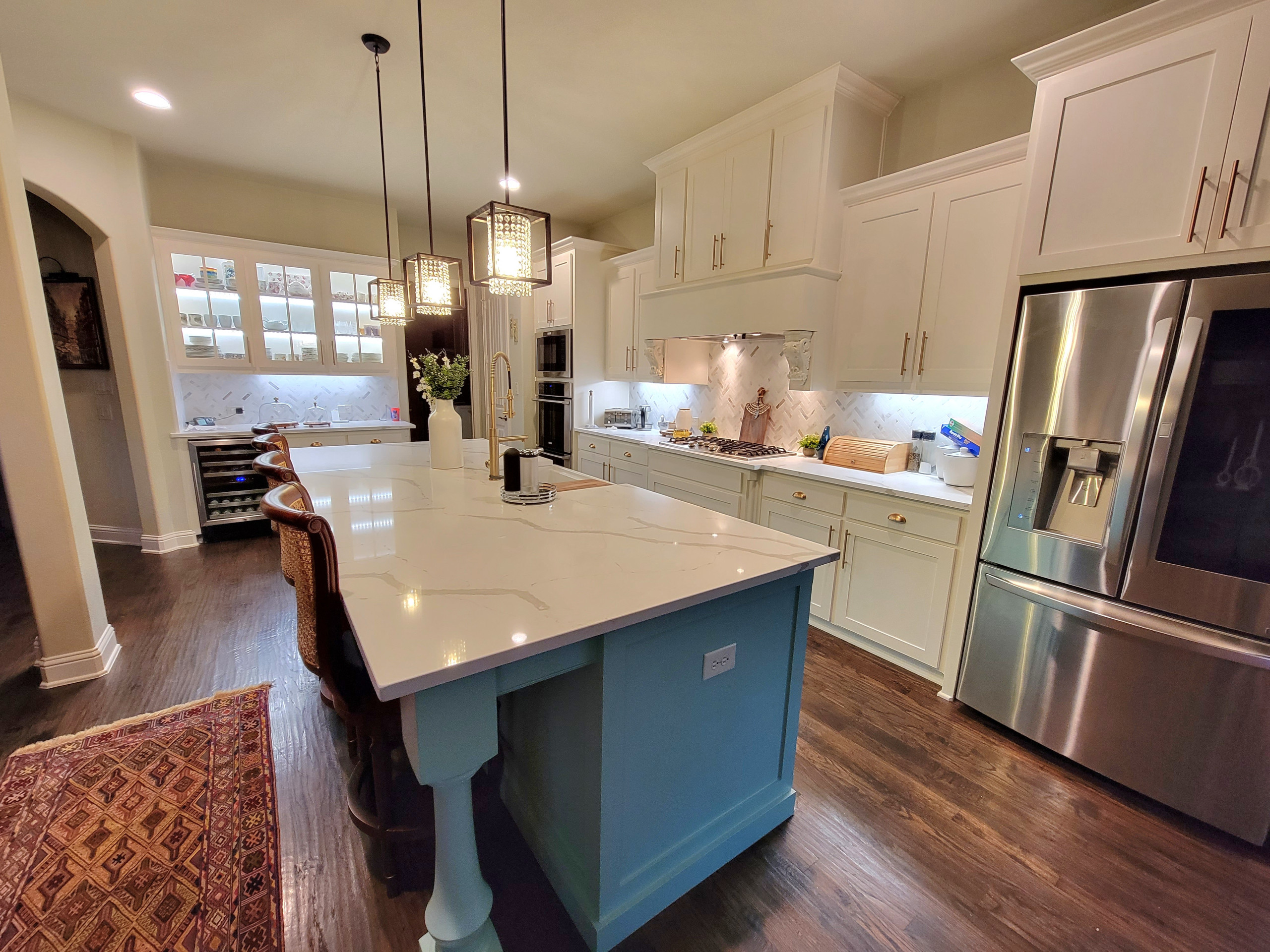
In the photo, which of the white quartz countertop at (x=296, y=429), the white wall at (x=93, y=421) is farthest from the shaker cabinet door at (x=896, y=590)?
the white wall at (x=93, y=421)

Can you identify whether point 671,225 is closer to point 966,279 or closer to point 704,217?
point 704,217

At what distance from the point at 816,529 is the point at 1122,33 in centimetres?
210

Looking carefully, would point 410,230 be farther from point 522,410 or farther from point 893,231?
point 893,231

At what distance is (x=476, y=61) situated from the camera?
2531mm

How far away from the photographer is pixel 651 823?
1.31 meters

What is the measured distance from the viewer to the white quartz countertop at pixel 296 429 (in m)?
3.99

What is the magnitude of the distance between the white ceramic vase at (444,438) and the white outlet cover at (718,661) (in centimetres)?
177

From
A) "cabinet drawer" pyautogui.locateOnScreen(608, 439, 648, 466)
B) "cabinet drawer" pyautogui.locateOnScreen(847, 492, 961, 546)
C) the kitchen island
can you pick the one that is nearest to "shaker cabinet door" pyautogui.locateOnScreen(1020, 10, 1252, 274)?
"cabinet drawer" pyautogui.locateOnScreen(847, 492, 961, 546)

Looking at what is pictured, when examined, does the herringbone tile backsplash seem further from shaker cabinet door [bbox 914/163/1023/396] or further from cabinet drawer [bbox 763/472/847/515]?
cabinet drawer [bbox 763/472/847/515]

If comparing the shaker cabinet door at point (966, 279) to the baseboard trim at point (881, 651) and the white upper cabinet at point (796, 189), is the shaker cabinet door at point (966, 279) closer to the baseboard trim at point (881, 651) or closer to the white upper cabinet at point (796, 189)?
the white upper cabinet at point (796, 189)

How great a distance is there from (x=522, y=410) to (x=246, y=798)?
13.1 feet

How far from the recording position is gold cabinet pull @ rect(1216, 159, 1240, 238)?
4.81 feet

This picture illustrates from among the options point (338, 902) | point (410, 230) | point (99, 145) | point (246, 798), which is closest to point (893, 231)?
point (338, 902)

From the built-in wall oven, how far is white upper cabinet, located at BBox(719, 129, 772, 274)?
191cm
